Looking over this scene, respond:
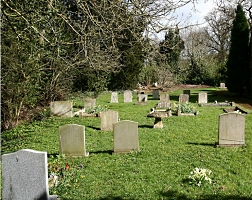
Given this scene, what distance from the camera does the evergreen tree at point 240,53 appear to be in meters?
22.1

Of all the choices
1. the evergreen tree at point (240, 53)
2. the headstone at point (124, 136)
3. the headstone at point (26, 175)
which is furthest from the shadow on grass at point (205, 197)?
the evergreen tree at point (240, 53)

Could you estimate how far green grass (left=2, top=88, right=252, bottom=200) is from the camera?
4.98m

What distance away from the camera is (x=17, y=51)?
1117 centimetres

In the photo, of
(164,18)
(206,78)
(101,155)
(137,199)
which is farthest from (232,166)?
(206,78)

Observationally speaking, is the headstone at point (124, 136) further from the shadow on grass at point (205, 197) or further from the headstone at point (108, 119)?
the headstone at point (108, 119)

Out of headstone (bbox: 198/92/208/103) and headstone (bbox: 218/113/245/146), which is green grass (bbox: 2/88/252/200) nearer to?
headstone (bbox: 218/113/245/146)

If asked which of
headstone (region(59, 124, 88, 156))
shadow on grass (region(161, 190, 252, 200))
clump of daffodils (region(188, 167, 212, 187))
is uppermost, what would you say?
headstone (region(59, 124, 88, 156))

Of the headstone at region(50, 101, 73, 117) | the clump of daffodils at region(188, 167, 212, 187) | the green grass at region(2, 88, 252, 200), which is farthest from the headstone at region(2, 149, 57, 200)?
the headstone at region(50, 101, 73, 117)

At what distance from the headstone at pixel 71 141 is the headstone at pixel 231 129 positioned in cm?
396

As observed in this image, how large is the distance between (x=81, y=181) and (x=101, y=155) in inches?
69.3

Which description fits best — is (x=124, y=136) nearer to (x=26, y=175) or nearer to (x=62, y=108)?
(x=26, y=175)

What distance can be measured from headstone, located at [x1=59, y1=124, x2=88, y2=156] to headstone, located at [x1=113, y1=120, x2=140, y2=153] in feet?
3.04

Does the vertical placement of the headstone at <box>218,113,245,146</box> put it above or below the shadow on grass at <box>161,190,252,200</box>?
above

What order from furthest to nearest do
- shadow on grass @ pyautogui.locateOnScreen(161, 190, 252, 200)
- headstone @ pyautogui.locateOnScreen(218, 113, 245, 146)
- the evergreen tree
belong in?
the evergreen tree < headstone @ pyautogui.locateOnScreen(218, 113, 245, 146) < shadow on grass @ pyautogui.locateOnScreen(161, 190, 252, 200)
